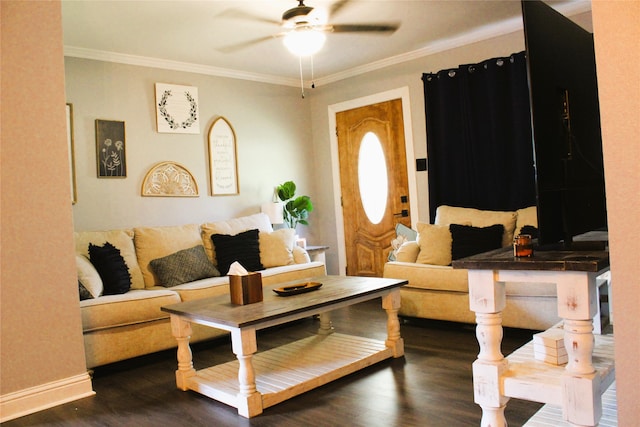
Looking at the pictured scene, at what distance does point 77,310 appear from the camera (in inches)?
119

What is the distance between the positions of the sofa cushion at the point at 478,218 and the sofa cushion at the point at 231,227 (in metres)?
1.75

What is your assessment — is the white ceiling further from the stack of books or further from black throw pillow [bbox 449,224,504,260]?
the stack of books

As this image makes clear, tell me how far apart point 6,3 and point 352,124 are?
3.84 meters

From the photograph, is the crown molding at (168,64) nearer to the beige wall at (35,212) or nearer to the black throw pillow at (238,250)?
the beige wall at (35,212)

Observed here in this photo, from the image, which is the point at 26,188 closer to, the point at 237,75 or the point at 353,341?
the point at 353,341

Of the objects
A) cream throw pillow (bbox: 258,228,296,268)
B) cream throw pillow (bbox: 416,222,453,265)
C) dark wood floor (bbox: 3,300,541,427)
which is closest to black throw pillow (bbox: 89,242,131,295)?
dark wood floor (bbox: 3,300,541,427)

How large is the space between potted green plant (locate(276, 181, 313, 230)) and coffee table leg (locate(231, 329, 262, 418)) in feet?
10.8

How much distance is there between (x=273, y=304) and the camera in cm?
300

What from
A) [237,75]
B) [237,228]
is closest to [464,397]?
[237,228]

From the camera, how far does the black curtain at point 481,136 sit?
4.66 m

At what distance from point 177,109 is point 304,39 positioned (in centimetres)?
205

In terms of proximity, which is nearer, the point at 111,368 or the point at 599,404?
the point at 599,404

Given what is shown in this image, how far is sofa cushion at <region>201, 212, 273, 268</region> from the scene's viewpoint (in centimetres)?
474

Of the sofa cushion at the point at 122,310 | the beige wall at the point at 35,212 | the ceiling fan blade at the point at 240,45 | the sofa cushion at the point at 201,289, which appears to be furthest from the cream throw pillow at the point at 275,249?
the beige wall at the point at 35,212
